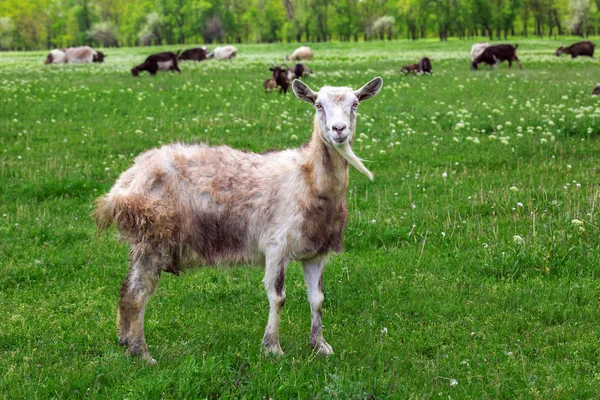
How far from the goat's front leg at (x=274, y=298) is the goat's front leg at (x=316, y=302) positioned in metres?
0.38

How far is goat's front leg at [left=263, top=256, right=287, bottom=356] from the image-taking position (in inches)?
246

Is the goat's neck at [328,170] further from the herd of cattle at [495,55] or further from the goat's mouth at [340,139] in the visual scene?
the herd of cattle at [495,55]

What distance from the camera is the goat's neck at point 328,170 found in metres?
6.39

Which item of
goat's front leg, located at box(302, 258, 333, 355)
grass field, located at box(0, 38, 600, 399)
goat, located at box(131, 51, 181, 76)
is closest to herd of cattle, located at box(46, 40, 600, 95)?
goat, located at box(131, 51, 181, 76)

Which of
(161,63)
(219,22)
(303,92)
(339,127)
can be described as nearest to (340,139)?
(339,127)

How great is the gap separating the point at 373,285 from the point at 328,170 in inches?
83.0

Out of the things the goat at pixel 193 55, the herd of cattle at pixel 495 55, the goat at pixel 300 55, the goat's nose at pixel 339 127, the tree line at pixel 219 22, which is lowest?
the goat's nose at pixel 339 127

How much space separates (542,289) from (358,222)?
2.94 m

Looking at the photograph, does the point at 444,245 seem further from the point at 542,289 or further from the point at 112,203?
the point at 112,203

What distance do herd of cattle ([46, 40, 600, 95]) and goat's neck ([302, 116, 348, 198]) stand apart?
17.7 meters

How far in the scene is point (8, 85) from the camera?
82.3 ft

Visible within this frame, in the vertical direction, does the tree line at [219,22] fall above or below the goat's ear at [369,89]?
above

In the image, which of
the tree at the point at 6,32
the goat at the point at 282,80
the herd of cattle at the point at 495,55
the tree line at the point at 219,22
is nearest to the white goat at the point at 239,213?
the goat at the point at 282,80

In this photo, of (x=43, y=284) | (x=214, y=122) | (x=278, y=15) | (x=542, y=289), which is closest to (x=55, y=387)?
(x=43, y=284)
